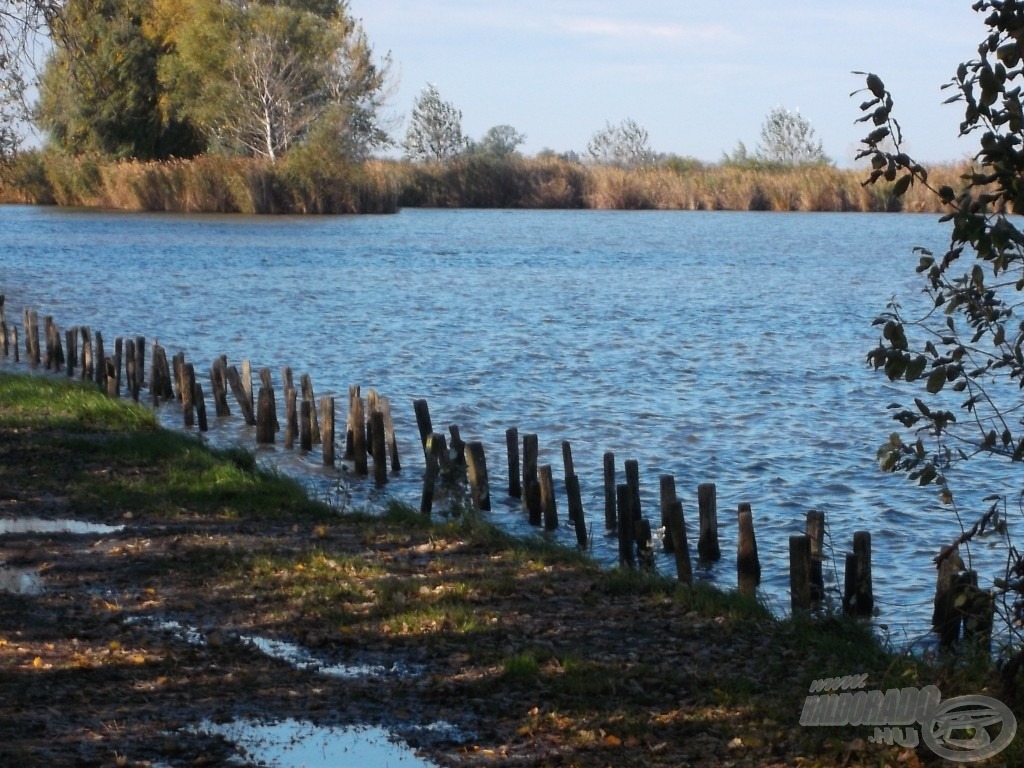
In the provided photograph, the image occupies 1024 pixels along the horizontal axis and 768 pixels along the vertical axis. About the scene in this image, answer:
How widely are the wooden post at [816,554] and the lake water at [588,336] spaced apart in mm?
899

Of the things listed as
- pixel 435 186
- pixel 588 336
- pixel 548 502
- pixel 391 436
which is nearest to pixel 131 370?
pixel 391 436

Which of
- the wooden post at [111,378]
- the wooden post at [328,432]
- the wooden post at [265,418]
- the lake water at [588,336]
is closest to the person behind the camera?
the lake water at [588,336]

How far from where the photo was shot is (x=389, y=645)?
7676 millimetres

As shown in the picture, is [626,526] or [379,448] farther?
[379,448]

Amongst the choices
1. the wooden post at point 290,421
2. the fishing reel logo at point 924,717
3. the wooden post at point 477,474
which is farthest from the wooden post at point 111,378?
the fishing reel logo at point 924,717

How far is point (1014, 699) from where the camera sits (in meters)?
5.90

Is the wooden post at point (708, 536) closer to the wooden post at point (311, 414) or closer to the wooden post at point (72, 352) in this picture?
the wooden post at point (311, 414)

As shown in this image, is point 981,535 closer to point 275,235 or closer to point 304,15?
point 275,235

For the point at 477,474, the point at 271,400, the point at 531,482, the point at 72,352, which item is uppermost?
the point at 72,352

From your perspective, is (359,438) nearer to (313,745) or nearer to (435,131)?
(313,745)

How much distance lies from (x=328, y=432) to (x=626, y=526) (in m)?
4.93

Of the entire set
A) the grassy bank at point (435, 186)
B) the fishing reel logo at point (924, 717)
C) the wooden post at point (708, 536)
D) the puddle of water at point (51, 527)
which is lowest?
the wooden post at point (708, 536)

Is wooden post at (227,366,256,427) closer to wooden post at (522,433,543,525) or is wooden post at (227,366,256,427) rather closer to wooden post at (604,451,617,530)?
wooden post at (522,433,543,525)

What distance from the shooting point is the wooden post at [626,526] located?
34.1ft
